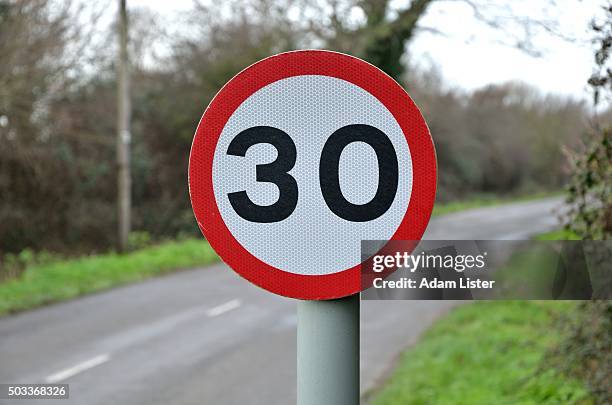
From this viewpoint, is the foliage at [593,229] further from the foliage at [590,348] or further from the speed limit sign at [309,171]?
the speed limit sign at [309,171]

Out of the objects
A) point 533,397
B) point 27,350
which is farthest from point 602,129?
point 27,350

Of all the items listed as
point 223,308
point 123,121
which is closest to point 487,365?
point 223,308

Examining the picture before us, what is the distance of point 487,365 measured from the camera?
6316 mm

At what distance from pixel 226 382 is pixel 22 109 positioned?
11064 mm

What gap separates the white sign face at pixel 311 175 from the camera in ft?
4.87

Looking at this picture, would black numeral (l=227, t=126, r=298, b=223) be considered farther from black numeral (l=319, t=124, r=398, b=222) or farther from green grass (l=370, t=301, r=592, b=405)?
green grass (l=370, t=301, r=592, b=405)

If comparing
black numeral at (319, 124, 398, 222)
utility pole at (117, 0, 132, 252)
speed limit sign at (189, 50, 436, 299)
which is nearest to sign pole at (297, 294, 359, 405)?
speed limit sign at (189, 50, 436, 299)

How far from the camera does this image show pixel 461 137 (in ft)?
120

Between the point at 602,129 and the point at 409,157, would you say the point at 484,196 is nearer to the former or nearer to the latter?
the point at 602,129

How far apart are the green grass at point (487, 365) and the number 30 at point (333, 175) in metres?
2.74

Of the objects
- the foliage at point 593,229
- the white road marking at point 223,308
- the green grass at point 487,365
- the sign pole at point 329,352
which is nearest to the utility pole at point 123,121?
the white road marking at point 223,308

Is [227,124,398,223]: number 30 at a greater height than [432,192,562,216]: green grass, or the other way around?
[227,124,398,223]: number 30

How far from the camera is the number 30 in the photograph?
149 centimetres

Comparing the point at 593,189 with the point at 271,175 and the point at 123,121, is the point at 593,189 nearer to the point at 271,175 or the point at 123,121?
the point at 271,175
